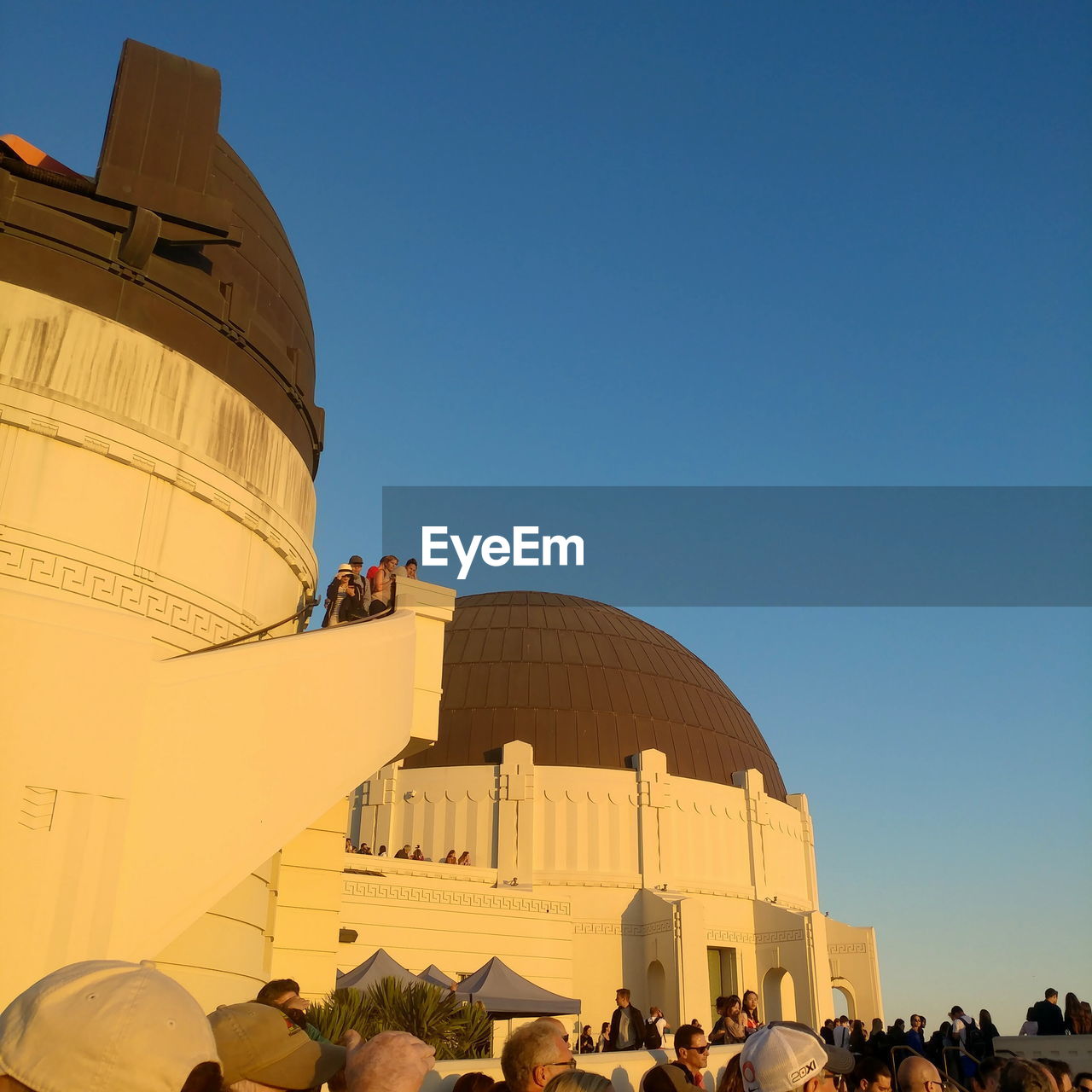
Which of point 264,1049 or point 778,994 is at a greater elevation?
point 264,1049

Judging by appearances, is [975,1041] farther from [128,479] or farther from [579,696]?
[579,696]

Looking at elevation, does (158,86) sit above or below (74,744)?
above

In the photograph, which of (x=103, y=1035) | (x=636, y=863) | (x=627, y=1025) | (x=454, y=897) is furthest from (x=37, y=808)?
(x=636, y=863)

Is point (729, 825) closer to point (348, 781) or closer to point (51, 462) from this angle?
point (348, 781)

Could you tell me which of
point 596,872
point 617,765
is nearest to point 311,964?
point 596,872

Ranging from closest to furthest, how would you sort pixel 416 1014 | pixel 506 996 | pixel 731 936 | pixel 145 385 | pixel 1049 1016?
pixel 145 385 → pixel 416 1014 → pixel 1049 1016 → pixel 506 996 → pixel 731 936

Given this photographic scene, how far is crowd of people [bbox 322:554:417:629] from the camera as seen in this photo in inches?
506

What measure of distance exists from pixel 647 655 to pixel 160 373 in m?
26.4

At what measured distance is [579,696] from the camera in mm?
32531

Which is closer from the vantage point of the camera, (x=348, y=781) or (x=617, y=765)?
(x=348, y=781)

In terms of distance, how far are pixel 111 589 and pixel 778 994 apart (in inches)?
1002

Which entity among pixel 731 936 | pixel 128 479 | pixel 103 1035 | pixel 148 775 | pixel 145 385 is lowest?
pixel 103 1035

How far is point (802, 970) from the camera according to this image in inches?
1114

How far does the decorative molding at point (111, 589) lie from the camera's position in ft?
31.1
